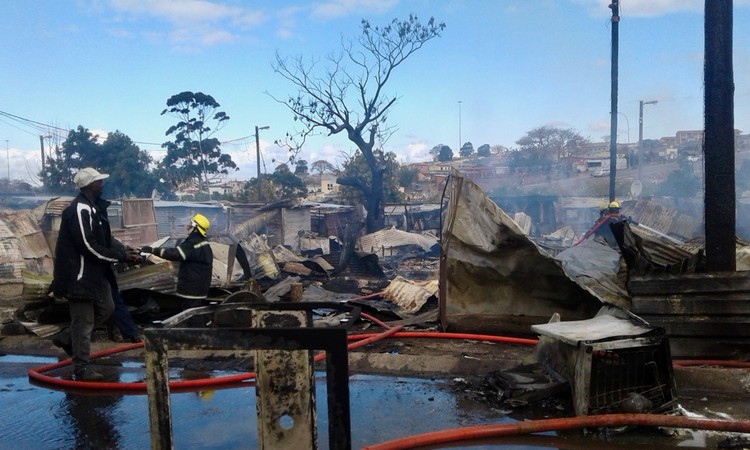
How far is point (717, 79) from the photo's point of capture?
5.08 m

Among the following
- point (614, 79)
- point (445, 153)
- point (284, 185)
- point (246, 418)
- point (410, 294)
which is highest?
point (445, 153)

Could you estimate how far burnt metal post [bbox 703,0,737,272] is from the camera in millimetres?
5027

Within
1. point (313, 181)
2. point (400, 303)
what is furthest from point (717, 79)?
point (313, 181)

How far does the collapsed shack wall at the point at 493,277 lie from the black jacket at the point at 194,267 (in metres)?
2.83

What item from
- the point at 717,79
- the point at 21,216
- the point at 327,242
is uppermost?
the point at 717,79

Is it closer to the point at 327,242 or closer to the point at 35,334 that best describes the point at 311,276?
the point at 35,334

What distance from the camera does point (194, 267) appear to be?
697cm

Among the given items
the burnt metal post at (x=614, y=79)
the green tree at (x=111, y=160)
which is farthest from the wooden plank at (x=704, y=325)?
the green tree at (x=111, y=160)

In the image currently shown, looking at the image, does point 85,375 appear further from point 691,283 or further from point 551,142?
point 551,142

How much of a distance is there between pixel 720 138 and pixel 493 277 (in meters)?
2.38

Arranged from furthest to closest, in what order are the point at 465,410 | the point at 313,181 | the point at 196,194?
1. the point at 313,181
2. the point at 196,194
3. the point at 465,410

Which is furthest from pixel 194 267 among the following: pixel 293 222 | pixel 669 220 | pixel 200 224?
pixel 293 222

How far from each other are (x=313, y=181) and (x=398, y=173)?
22227 millimetres

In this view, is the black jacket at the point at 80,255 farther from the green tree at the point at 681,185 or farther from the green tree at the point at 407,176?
the green tree at the point at 407,176
